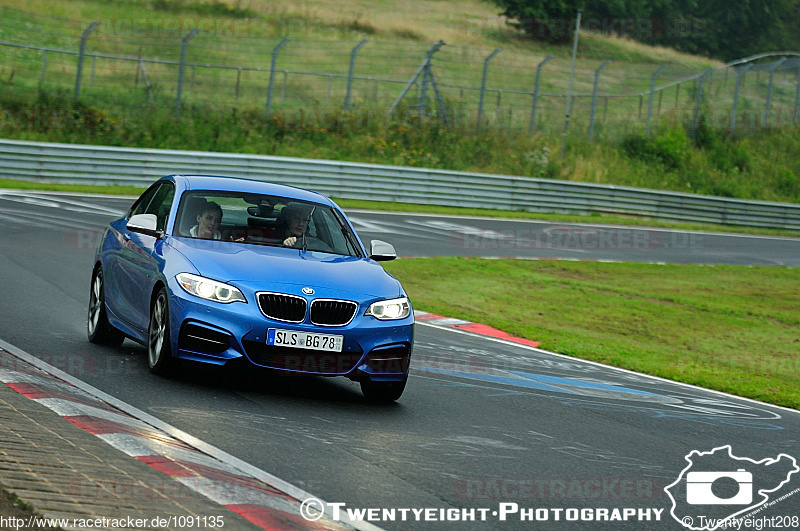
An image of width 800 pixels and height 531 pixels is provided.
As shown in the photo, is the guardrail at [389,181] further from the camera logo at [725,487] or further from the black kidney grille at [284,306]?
the camera logo at [725,487]

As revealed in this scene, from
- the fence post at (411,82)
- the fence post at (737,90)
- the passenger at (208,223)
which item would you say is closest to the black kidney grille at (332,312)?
the passenger at (208,223)

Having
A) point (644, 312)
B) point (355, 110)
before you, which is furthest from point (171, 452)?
point (355, 110)

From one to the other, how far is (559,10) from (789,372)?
59.0 m

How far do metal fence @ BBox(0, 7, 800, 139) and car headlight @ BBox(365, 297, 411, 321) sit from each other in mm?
23702

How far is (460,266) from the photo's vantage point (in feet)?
69.4

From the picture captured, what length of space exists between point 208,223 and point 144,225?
0.53 m

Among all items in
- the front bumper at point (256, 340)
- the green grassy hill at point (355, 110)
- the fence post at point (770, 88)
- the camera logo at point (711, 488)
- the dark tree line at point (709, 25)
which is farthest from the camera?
the dark tree line at point (709, 25)

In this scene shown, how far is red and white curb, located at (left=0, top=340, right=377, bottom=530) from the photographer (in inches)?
210

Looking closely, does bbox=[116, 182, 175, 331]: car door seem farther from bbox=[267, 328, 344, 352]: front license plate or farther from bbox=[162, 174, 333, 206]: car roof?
bbox=[267, 328, 344, 352]: front license plate

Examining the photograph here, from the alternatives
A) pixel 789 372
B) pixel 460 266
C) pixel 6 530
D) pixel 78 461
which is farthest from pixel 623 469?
pixel 460 266

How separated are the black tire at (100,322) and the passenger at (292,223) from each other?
1767 mm

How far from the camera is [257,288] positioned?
8055mm

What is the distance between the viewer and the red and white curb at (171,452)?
5.34 meters

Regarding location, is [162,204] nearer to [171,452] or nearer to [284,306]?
[284,306]
